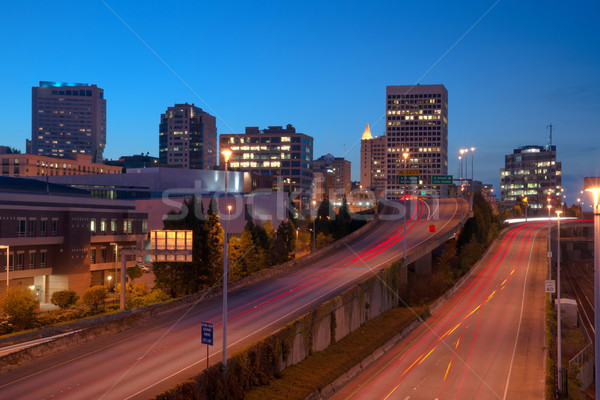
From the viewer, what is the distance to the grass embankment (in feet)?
84.7

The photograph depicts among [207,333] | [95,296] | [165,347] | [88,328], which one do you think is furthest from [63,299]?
[207,333]

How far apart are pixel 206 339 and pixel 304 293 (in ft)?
72.7

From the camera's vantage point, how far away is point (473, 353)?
125ft

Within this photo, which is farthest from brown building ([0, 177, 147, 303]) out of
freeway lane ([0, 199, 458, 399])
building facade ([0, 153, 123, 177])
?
building facade ([0, 153, 123, 177])

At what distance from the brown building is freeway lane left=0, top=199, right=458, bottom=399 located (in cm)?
1227

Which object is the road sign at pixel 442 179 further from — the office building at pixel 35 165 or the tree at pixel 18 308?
the office building at pixel 35 165

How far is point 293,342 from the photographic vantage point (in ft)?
99.7

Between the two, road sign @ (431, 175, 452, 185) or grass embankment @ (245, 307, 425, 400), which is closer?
grass embankment @ (245, 307, 425, 400)

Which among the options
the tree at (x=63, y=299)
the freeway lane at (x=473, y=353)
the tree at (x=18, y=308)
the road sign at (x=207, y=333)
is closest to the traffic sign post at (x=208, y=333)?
the road sign at (x=207, y=333)

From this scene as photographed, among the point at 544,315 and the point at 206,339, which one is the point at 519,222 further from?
the point at 206,339

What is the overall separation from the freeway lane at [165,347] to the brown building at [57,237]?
1227 cm

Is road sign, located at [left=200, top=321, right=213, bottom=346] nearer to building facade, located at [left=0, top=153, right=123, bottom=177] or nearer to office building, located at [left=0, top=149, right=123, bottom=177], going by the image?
office building, located at [left=0, top=149, right=123, bottom=177]

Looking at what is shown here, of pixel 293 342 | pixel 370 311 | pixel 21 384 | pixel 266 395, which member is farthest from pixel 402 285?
pixel 21 384

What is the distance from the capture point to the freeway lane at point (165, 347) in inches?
869
